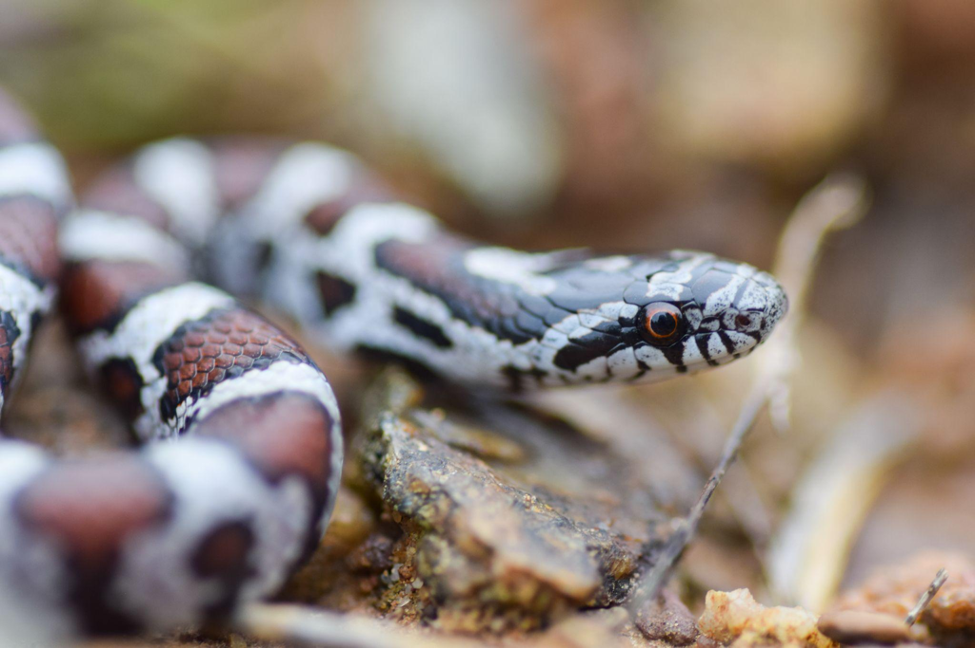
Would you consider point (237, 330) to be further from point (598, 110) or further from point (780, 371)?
point (598, 110)

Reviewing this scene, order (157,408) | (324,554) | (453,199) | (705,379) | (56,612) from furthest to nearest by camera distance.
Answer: (453,199) < (705,379) < (157,408) < (324,554) < (56,612)

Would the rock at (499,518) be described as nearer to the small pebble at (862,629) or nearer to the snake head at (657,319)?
the snake head at (657,319)

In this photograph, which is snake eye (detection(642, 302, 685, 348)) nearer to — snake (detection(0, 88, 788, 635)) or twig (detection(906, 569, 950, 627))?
snake (detection(0, 88, 788, 635))

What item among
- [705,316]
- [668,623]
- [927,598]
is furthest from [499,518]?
[927,598]

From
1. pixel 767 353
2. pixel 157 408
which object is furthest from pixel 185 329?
pixel 767 353

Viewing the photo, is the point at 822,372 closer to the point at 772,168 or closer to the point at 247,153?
the point at 772,168

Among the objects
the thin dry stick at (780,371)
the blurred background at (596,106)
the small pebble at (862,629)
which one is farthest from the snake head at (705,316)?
the blurred background at (596,106)

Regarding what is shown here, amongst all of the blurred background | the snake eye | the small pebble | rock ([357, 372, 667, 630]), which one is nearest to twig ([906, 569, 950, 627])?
the small pebble
